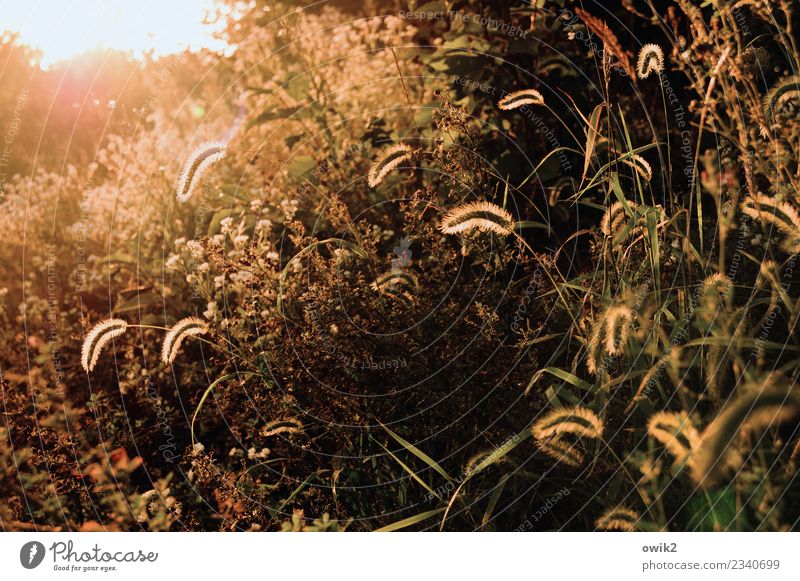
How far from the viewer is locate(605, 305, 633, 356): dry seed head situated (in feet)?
6.95

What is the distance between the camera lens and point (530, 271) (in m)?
3.19

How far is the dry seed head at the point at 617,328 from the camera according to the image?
6.95 feet

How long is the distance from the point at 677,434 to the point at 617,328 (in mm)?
367

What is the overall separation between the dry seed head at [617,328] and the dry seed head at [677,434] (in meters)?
0.24

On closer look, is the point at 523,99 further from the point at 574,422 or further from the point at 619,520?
the point at 619,520

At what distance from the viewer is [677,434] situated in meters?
2.30

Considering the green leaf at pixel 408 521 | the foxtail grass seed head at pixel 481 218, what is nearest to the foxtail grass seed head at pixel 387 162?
the foxtail grass seed head at pixel 481 218

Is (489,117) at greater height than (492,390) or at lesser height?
greater

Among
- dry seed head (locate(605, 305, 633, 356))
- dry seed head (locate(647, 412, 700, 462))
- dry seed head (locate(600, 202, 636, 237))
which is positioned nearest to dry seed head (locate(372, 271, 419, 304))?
dry seed head (locate(600, 202, 636, 237))

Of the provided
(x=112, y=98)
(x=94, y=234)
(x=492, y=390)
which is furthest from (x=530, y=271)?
(x=112, y=98)

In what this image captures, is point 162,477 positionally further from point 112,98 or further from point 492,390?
point 112,98

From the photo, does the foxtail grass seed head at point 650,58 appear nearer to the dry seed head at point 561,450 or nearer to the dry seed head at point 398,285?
the dry seed head at point 398,285

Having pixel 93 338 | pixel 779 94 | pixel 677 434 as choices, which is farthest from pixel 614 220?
pixel 93 338

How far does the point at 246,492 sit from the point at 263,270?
31.7 inches
